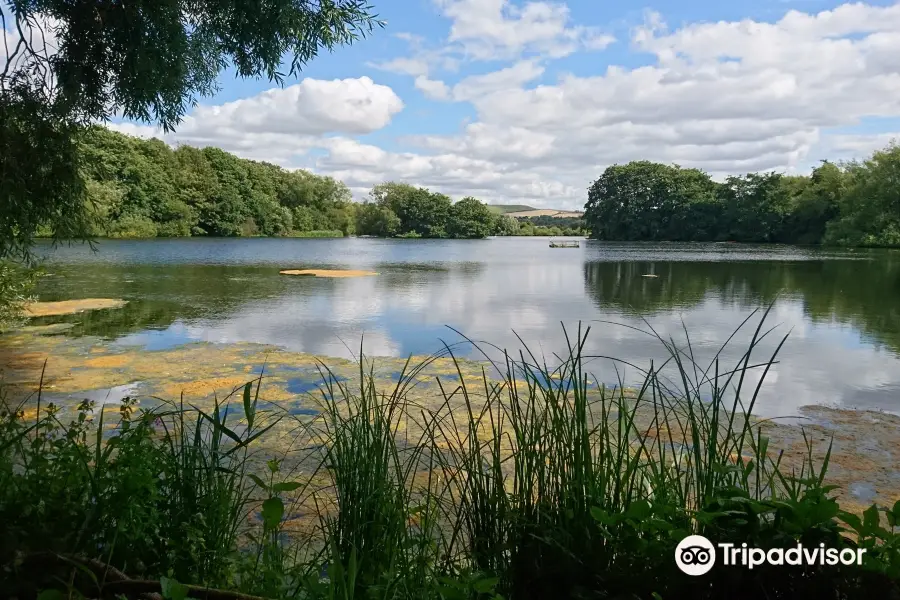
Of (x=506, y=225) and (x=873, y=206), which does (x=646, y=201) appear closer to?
(x=506, y=225)

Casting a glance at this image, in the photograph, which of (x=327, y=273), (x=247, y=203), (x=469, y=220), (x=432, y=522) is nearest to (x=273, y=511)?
(x=432, y=522)

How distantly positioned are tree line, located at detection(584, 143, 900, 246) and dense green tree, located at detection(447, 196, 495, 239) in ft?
40.8

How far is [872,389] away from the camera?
721 centimetres

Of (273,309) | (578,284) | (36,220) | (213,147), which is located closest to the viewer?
(36,220)

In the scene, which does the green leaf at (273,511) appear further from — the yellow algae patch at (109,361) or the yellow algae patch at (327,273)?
the yellow algae patch at (327,273)

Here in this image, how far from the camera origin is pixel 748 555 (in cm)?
126

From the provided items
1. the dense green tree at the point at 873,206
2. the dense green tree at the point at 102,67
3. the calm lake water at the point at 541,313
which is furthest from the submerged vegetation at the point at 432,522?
the dense green tree at the point at 873,206

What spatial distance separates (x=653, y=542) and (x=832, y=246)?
173 feet

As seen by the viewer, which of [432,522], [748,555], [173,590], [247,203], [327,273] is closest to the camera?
[173,590]

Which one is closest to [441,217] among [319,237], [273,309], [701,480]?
[319,237]

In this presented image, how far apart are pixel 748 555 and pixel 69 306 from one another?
1379 centimetres

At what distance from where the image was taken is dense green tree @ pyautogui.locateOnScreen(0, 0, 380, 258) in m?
4.65

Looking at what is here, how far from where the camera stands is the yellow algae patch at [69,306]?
38.6ft

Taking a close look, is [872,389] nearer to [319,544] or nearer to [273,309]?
[319,544]
